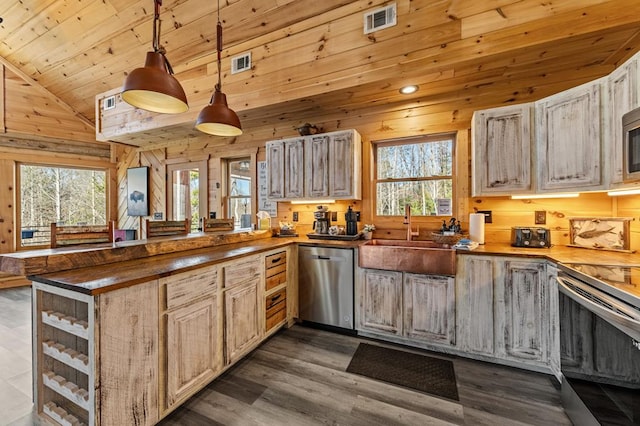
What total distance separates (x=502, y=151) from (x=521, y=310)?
141 centimetres

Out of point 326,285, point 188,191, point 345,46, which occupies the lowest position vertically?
point 326,285

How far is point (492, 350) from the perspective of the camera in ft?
7.45

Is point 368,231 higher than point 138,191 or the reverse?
the reverse

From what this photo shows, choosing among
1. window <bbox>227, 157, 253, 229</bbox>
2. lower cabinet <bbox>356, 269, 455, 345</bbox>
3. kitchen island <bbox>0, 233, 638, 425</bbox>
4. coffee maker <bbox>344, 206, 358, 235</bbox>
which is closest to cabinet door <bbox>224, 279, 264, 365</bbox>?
kitchen island <bbox>0, 233, 638, 425</bbox>

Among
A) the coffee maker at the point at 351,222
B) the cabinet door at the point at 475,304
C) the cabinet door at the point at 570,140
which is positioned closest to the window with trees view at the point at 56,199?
the coffee maker at the point at 351,222

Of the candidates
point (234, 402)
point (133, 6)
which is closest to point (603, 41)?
point (234, 402)

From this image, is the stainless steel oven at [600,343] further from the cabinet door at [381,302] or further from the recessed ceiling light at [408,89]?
the recessed ceiling light at [408,89]

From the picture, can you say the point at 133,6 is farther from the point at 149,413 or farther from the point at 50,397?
the point at 149,413

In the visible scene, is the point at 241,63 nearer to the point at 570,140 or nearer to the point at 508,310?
the point at 570,140

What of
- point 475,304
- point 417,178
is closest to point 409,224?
point 417,178

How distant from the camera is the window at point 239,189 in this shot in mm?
4469

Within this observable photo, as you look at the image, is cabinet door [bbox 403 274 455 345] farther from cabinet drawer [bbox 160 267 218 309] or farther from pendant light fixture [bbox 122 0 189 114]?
pendant light fixture [bbox 122 0 189 114]

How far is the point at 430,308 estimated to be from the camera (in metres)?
2.46

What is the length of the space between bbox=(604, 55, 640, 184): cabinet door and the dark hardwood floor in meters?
1.66
